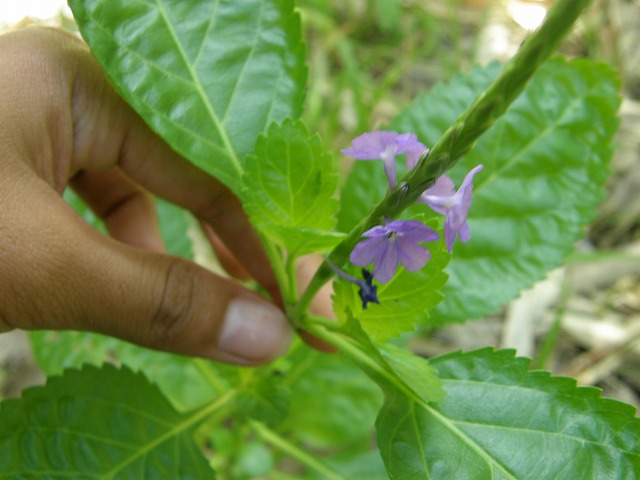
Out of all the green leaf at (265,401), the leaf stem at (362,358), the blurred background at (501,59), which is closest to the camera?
the leaf stem at (362,358)

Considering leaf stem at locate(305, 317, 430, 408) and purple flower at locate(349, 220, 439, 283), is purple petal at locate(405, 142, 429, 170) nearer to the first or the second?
purple flower at locate(349, 220, 439, 283)

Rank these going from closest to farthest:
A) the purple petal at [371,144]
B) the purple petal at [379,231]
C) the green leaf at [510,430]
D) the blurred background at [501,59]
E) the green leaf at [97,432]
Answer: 1. the purple petal at [379,231]
2. the purple petal at [371,144]
3. the green leaf at [510,430]
4. the green leaf at [97,432]
5. the blurred background at [501,59]

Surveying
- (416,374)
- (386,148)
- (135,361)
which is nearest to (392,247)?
(386,148)

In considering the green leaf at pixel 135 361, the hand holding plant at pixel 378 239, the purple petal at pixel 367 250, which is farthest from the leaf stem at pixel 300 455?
the purple petal at pixel 367 250

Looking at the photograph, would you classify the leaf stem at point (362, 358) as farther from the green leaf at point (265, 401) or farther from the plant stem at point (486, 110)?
the plant stem at point (486, 110)

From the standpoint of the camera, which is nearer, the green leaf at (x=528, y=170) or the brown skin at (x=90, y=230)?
the brown skin at (x=90, y=230)

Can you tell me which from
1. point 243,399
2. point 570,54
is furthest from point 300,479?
point 570,54

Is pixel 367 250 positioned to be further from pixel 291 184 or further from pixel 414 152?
pixel 291 184
